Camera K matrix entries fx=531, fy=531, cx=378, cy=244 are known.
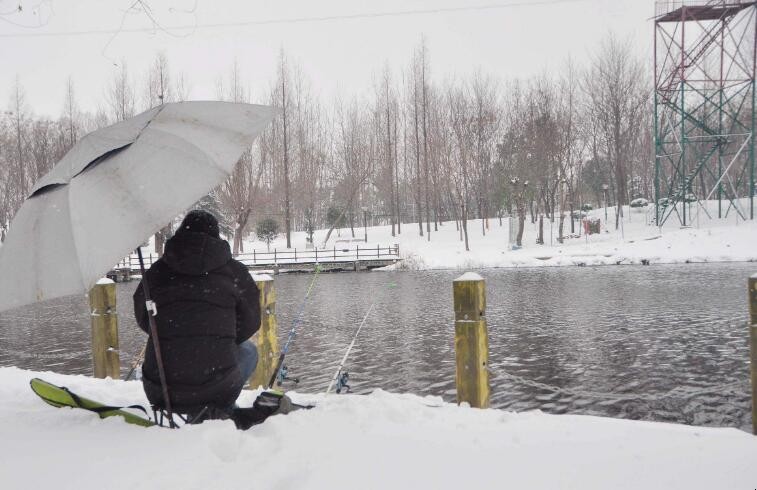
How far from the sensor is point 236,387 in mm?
3182

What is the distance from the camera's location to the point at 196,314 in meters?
2.97

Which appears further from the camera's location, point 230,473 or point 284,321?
point 284,321

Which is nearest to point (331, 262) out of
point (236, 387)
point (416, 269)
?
point (416, 269)

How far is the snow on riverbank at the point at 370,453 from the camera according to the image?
2480 mm

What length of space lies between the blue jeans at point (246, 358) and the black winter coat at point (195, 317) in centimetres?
15

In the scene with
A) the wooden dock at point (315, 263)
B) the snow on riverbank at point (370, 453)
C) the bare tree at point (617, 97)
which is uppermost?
the bare tree at point (617, 97)

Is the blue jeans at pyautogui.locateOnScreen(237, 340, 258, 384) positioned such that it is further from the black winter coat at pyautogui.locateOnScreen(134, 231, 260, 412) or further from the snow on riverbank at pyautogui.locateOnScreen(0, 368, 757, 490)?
the snow on riverbank at pyautogui.locateOnScreen(0, 368, 757, 490)

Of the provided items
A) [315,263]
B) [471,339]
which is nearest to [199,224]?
[471,339]

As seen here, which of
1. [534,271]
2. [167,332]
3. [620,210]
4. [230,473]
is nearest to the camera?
[230,473]

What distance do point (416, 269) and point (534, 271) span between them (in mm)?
6594

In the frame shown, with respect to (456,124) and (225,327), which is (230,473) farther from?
(456,124)

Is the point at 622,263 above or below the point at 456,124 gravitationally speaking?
below

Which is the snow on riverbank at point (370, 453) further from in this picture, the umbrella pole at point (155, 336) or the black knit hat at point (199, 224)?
the black knit hat at point (199, 224)

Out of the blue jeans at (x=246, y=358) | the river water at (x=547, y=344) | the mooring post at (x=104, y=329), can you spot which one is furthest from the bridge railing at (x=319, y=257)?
the blue jeans at (x=246, y=358)
